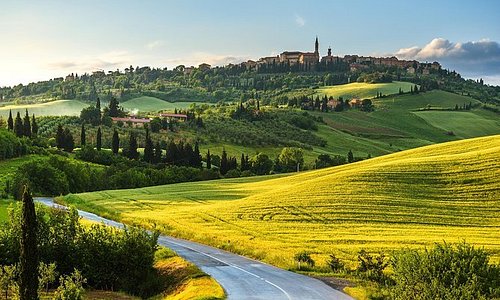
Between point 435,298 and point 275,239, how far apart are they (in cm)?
2854

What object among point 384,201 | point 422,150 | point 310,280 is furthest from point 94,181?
point 310,280

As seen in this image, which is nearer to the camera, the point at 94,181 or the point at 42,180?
the point at 42,180

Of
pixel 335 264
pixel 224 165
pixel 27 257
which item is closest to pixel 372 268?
pixel 335 264

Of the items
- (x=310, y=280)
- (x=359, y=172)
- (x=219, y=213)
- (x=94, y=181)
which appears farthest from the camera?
(x=94, y=181)

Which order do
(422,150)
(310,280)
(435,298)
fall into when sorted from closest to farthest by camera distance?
1. (435,298)
2. (310,280)
3. (422,150)

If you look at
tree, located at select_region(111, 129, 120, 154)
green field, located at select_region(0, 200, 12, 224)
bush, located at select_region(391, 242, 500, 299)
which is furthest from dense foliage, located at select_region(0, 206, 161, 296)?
tree, located at select_region(111, 129, 120, 154)

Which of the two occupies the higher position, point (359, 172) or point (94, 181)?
point (359, 172)

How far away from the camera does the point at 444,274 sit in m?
29.4

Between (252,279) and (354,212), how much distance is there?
2410 cm

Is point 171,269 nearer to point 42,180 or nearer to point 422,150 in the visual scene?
point 422,150

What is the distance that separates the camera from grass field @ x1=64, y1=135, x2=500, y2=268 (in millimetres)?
52562

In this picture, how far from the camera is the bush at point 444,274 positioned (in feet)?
93.5

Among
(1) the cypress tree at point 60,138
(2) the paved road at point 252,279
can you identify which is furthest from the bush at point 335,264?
(1) the cypress tree at point 60,138

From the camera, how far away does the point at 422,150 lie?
97.4 metres
